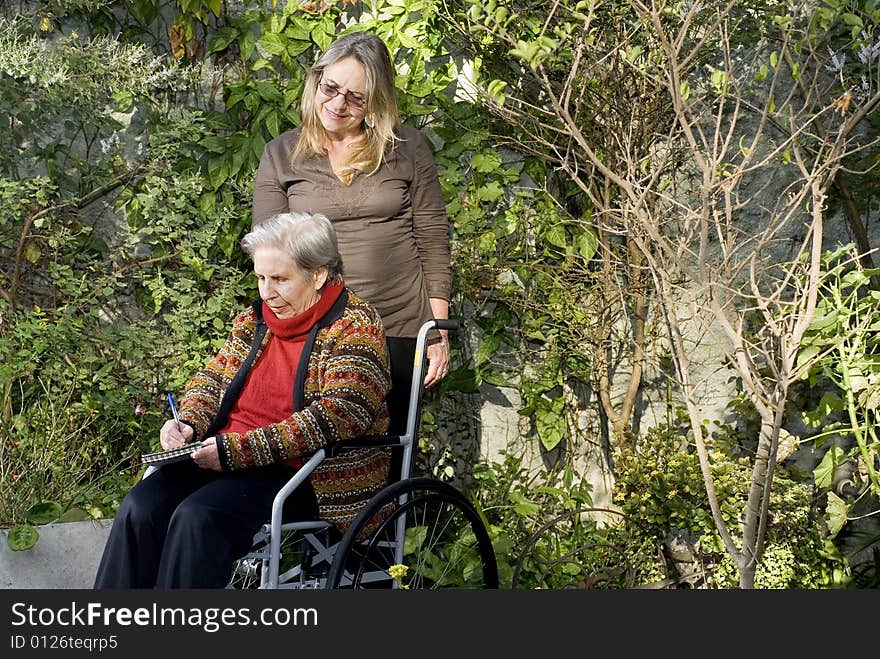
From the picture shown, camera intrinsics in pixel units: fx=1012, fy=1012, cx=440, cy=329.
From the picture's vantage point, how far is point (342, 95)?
2646mm

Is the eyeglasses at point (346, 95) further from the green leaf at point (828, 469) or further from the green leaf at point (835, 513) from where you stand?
the green leaf at point (835, 513)

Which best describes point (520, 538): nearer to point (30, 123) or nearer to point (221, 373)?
point (221, 373)

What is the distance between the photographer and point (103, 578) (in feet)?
7.11

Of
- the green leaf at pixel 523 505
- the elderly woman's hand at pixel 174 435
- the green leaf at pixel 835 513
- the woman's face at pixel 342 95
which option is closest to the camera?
the elderly woman's hand at pixel 174 435

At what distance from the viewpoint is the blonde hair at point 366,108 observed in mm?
2650

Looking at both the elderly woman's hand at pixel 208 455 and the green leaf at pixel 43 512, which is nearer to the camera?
the elderly woman's hand at pixel 208 455

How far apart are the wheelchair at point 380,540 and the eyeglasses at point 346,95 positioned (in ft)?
2.09

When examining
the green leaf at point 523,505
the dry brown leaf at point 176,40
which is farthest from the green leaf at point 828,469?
the dry brown leaf at point 176,40

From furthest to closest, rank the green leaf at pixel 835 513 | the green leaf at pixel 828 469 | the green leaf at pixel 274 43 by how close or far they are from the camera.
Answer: the green leaf at pixel 274 43
the green leaf at pixel 835 513
the green leaf at pixel 828 469

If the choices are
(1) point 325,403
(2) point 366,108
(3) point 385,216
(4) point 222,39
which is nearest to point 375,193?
(3) point 385,216

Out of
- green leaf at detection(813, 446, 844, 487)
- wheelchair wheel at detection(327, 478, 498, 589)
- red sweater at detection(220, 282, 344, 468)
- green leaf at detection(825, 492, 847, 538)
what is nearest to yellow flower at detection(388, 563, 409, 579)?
wheelchair wheel at detection(327, 478, 498, 589)

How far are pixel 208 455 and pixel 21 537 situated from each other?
99cm

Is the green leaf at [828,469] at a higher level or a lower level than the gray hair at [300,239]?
lower

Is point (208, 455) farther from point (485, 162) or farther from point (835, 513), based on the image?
point (835, 513)
